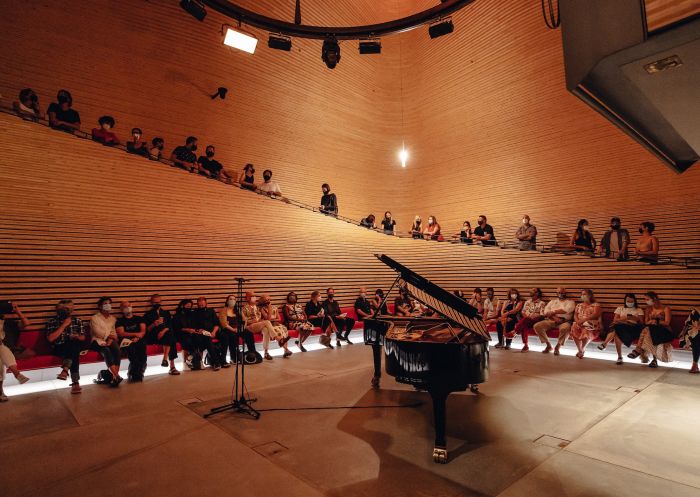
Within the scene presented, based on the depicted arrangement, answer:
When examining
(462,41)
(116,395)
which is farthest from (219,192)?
(462,41)

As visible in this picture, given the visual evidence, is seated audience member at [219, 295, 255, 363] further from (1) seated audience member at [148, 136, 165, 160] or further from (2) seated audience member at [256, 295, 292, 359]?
(1) seated audience member at [148, 136, 165, 160]

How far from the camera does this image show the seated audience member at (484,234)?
8688 mm

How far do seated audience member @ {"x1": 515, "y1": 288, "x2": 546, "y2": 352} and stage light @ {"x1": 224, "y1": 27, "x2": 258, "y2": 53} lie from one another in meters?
6.83

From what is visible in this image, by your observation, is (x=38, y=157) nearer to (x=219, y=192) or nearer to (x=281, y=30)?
(x=219, y=192)

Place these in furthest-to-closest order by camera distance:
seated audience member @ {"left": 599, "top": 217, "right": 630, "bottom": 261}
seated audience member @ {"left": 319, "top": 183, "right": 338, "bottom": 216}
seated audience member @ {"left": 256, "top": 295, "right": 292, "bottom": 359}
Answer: seated audience member @ {"left": 319, "top": 183, "right": 338, "bottom": 216}
seated audience member @ {"left": 599, "top": 217, "right": 630, "bottom": 261}
seated audience member @ {"left": 256, "top": 295, "right": 292, "bottom": 359}

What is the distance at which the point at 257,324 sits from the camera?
5.95 metres

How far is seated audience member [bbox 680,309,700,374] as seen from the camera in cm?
476

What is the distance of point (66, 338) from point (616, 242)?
8.58m

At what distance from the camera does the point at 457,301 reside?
324 centimetres

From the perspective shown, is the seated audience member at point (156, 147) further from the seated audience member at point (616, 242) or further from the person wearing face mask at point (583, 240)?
the seated audience member at point (616, 242)

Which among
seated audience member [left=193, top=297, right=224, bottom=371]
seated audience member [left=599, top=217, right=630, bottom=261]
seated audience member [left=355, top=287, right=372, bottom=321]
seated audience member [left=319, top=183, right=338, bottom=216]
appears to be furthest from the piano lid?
seated audience member [left=319, top=183, right=338, bottom=216]

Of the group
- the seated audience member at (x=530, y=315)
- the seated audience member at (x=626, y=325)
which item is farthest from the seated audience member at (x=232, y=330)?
the seated audience member at (x=626, y=325)

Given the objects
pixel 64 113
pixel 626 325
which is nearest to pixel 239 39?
pixel 64 113

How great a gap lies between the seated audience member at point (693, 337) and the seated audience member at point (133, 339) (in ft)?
22.2
